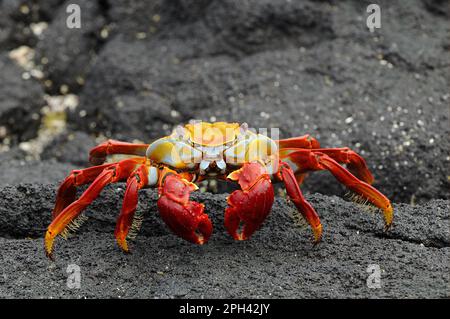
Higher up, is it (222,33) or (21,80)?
(222,33)

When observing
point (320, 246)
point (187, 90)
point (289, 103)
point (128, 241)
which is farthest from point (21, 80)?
point (320, 246)

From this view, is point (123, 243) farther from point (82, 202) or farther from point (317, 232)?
point (317, 232)

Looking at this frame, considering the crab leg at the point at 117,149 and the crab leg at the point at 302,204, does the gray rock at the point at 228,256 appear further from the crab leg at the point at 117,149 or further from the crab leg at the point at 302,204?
the crab leg at the point at 117,149

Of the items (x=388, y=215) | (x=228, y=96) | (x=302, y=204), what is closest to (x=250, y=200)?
(x=302, y=204)

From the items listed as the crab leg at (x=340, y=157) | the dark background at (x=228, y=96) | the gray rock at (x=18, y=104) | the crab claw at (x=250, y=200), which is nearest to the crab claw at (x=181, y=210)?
the crab claw at (x=250, y=200)

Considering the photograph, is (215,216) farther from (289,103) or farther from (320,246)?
(289,103)
